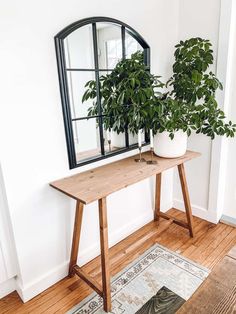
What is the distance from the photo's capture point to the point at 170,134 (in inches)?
72.2

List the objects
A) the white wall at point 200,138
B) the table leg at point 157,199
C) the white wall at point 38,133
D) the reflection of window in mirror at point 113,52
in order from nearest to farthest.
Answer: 1. the white wall at point 38,133
2. the reflection of window in mirror at point 113,52
3. the white wall at point 200,138
4. the table leg at point 157,199

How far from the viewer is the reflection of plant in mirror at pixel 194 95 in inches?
69.9

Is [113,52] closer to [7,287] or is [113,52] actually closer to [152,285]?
[152,285]

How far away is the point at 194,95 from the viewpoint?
6.42 feet

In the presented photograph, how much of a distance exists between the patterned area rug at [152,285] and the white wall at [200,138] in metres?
0.70

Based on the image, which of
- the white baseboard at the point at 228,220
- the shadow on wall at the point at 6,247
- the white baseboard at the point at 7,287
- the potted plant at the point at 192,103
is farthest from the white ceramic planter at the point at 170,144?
the white baseboard at the point at 7,287

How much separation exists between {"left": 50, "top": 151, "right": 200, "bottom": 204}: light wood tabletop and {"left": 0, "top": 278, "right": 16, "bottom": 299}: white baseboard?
76cm

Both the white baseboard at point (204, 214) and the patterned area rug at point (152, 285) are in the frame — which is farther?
the white baseboard at point (204, 214)

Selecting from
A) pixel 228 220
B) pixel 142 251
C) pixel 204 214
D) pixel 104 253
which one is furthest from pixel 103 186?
pixel 228 220

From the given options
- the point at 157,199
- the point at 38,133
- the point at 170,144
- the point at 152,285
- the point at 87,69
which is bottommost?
the point at 152,285

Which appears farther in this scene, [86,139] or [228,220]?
[228,220]

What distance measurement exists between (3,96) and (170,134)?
1149 millimetres

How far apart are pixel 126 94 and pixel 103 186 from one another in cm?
63

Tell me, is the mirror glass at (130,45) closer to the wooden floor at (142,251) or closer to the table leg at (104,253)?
the table leg at (104,253)
